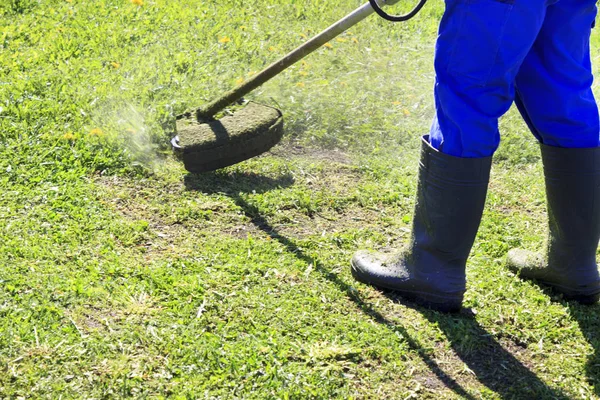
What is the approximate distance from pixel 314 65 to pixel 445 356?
306cm

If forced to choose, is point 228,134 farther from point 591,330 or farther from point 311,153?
point 591,330

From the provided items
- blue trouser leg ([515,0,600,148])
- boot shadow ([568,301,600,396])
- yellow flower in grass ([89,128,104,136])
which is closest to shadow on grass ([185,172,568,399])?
boot shadow ([568,301,600,396])

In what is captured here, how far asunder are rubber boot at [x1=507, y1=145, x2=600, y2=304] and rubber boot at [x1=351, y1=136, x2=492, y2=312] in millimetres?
327

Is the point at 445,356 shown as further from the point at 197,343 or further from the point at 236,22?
the point at 236,22

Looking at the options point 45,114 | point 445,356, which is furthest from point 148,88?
point 445,356

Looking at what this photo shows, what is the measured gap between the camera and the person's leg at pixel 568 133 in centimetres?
291

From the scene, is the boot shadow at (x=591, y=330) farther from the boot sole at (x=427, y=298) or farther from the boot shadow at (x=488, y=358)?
the boot sole at (x=427, y=298)

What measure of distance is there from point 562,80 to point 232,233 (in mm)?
1604

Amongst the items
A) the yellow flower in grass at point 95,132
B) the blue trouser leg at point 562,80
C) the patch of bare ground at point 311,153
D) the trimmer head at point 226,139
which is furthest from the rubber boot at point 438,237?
the yellow flower in grass at point 95,132

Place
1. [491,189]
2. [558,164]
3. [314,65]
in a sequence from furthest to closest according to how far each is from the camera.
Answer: [314,65] → [491,189] → [558,164]

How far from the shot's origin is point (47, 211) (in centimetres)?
373

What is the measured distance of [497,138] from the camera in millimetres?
2947

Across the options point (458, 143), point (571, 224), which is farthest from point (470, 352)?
point (458, 143)

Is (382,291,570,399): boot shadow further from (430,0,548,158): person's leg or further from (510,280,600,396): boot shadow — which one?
(430,0,548,158): person's leg
